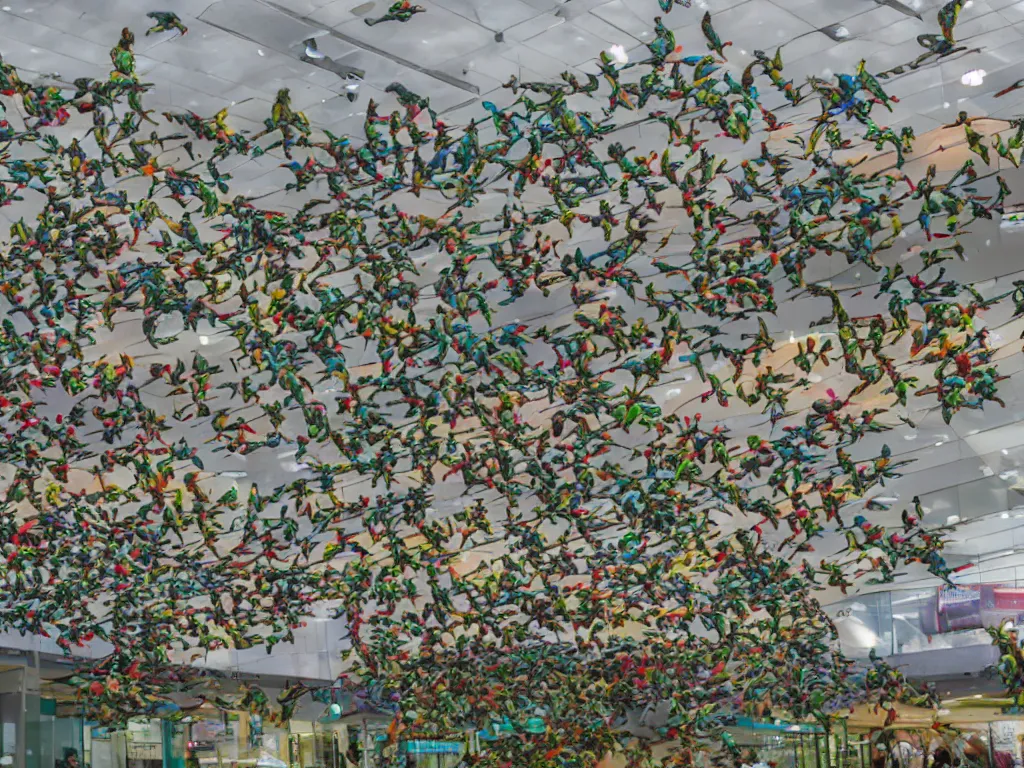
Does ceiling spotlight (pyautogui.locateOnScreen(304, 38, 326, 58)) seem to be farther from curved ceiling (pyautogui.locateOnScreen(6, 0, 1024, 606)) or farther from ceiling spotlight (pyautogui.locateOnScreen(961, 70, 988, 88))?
ceiling spotlight (pyautogui.locateOnScreen(961, 70, 988, 88))

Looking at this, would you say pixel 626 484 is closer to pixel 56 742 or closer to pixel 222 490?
pixel 222 490

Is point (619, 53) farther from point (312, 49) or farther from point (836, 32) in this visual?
point (312, 49)

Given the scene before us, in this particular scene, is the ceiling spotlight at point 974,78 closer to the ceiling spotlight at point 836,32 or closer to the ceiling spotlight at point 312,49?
the ceiling spotlight at point 836,32

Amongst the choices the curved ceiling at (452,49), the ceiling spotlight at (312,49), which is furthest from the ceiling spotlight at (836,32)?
the ceiling spotlight at (312,49)

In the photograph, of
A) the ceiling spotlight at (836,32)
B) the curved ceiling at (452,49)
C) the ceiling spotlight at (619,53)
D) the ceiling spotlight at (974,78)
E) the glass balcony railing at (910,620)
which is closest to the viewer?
the curved ceiling at (452,49)

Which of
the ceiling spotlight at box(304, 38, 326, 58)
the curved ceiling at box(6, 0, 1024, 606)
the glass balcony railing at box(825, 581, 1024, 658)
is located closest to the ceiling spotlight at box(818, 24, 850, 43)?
the curved ceiling at box(6, 0, 1024, 606)

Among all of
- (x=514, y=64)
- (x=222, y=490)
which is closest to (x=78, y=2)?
(x=514, y=64)
